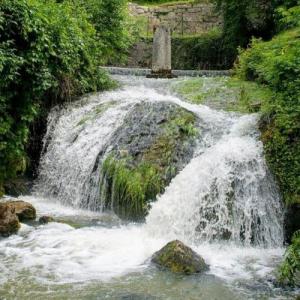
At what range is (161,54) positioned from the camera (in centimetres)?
1644

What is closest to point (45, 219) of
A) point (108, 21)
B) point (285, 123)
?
point (285, 123)

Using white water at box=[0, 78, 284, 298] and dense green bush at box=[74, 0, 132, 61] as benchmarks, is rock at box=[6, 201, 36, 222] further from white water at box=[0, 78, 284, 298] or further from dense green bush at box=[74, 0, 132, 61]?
dense green bush at box=[74, 0, 132, 61]

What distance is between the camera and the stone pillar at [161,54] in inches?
640

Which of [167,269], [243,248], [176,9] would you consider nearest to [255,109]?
[243,248]

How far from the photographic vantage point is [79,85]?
12.4 m

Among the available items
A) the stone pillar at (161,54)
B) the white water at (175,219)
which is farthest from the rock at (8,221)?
the stone pillar at (161,54)

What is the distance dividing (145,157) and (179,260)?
3186 millimetres

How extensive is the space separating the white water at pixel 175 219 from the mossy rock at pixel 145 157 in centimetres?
22

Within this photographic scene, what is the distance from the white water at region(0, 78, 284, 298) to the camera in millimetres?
6645

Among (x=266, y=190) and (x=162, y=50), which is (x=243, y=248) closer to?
(x=266, y=190)

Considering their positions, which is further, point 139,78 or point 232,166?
point 139,78

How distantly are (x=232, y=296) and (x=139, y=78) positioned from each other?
414 inches

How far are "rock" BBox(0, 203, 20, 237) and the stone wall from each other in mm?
17255

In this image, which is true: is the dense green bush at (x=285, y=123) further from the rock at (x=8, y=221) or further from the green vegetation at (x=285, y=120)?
the rock at (x=8, y=221)
